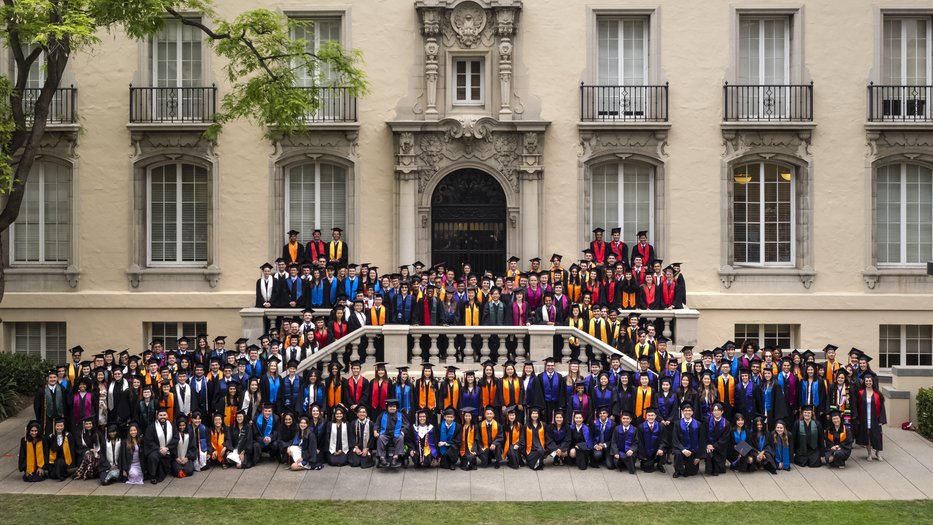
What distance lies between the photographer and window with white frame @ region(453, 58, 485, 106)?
2595 cm

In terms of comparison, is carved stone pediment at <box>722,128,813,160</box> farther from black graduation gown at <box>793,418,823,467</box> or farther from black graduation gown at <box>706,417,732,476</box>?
black graduation gown at <box>706,417,732,476</box>

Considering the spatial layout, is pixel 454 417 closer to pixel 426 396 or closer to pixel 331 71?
A: pixel 426 396

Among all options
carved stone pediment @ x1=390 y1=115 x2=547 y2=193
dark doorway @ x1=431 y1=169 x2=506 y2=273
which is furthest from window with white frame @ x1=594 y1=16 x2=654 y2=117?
→ dark doorway @ x1=431 y1=169 x2=506 y2=273

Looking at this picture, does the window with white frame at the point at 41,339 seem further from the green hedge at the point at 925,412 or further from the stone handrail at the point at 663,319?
the green hedge at the point at 925,412

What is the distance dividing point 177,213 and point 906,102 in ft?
54.4

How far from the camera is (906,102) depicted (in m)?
25.9

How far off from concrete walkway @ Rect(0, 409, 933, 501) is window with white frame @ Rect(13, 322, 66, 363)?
283 inches

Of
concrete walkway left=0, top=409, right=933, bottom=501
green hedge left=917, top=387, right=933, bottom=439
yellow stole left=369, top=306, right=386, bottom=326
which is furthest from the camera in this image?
yellow stole left=369, top=306, right=386, bottom=326

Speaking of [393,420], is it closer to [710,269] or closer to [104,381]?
[104,381]

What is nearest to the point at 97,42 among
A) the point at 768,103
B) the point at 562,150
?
the point at 562,150

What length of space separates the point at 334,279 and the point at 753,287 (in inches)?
373

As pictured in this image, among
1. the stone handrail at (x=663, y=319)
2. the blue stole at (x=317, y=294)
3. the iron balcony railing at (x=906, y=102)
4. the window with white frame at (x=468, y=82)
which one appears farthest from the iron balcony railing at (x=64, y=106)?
the iron balcony railing at (x=906, y=102)

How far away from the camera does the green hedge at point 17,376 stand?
75.2ft

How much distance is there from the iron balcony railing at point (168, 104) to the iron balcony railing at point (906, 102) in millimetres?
14945
